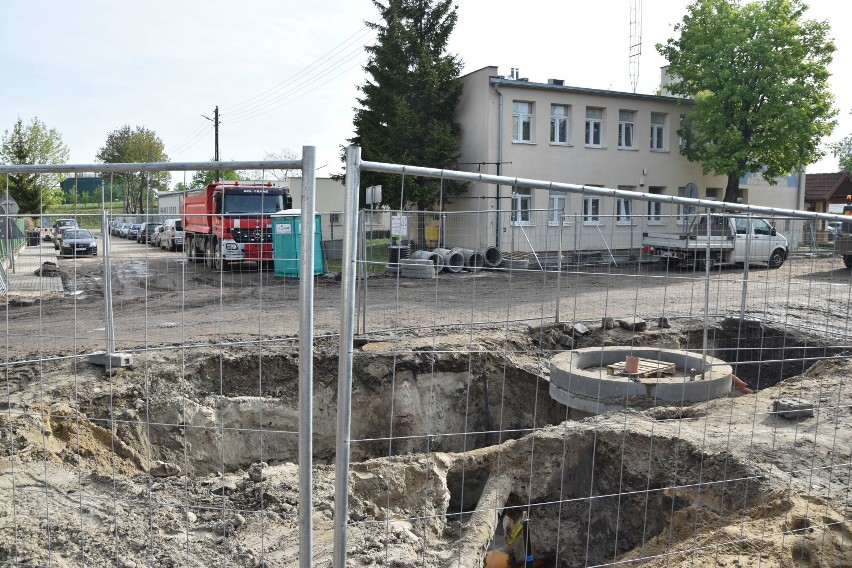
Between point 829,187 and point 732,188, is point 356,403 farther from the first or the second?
point 829,187

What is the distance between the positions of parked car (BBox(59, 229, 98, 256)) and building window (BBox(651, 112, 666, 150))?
2890cm

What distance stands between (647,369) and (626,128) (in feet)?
81.0

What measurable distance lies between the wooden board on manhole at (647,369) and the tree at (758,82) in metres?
22.7

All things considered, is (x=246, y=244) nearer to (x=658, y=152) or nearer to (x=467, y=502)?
(x=467, y=502)

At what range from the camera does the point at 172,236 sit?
247 inches

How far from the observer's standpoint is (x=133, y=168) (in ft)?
12.4

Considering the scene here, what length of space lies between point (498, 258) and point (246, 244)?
9.04 feet

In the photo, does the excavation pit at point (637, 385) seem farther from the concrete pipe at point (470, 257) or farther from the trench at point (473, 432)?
the concrete pipe at point (470, 257)

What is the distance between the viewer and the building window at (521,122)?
27828 mm

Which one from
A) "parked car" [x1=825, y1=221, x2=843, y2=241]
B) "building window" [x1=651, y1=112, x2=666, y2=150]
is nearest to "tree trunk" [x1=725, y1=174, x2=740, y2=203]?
"building window" [x1=651, y1=112, x2=666, y2=150]

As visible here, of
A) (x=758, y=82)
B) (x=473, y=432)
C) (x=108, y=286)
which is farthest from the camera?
(x=758, y=82)

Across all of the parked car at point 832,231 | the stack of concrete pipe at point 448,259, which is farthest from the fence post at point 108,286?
the parked car at point 832,231

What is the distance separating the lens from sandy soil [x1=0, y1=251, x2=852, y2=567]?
4.77 m

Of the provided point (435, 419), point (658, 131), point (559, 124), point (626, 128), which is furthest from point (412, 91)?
point (435, 419)
